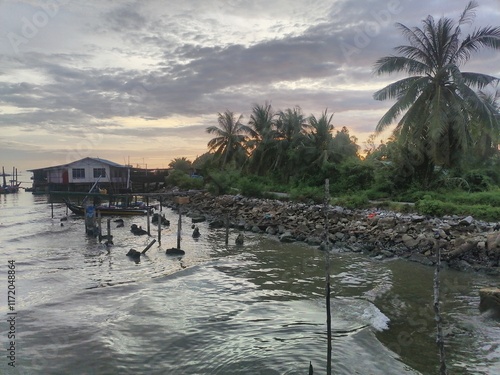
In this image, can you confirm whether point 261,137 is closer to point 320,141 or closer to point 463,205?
point 320,141

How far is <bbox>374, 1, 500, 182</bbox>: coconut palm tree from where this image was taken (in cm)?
1945

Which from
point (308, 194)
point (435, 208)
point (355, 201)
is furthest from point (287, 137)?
point (435, 208)

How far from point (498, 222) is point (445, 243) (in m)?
3.28

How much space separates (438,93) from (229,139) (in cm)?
2850

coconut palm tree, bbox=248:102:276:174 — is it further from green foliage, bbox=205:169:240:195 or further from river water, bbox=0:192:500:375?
river water, bbox=0:192:500:375

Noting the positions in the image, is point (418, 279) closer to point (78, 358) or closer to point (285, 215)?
point (78, 358)

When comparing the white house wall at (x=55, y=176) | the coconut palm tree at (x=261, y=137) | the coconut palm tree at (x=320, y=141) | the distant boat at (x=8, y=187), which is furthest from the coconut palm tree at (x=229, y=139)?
the distant boat at (x=8, y=187)

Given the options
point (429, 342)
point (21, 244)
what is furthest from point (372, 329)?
point (21, 244)

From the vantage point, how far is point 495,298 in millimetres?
A: 9680

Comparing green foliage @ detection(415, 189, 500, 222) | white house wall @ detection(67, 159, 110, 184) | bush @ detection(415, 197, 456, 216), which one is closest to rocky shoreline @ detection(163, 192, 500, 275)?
bush @ detection(415, 197, 456, 216)

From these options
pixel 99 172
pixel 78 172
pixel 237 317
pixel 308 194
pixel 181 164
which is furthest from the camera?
pixel 181 164

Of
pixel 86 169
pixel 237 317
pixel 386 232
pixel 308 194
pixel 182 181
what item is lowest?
pixel 237 317

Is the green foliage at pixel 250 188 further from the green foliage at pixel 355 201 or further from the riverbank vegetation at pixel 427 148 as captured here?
the green foliage at pixel 355 201

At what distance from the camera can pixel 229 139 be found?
45750 mm
